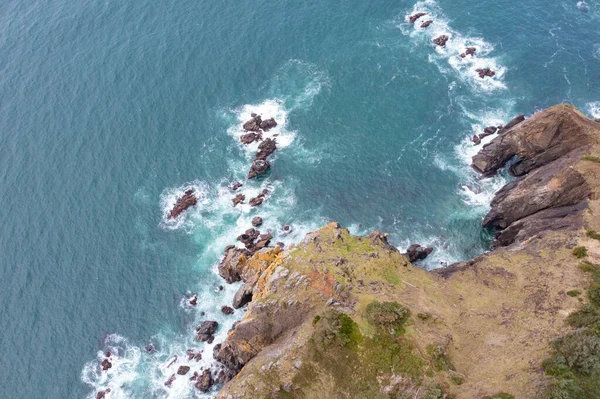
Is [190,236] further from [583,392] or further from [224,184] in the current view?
[583,392]

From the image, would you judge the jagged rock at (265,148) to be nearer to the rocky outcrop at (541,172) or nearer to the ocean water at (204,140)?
the ocean water at (204,140)

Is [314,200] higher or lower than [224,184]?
lower

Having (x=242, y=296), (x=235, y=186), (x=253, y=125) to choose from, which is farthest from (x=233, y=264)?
(x=253, y=125)

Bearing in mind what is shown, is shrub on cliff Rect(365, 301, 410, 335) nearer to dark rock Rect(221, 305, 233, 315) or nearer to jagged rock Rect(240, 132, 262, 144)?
dark rock Rect(221, 305, 233, 315)

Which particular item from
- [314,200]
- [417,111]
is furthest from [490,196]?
[314,200]

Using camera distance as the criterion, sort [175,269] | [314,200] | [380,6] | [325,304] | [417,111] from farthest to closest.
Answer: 1. [380,6]
2. [417,111]
3. [314,200]
4. [175,269]
5. [325,304]
